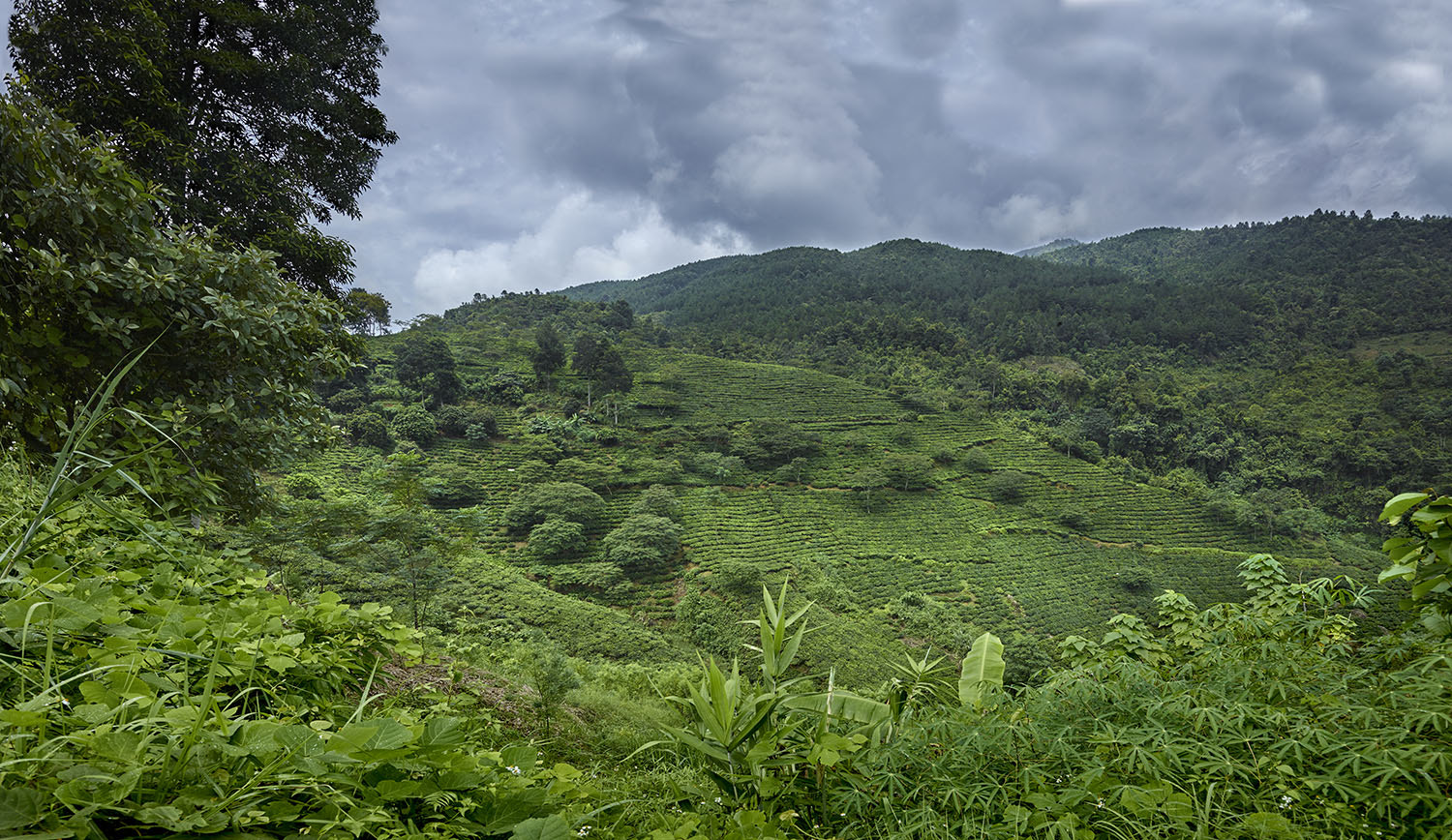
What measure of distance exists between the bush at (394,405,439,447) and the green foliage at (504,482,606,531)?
6962mm

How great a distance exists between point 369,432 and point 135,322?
25.9 m

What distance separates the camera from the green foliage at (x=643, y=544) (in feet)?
70.1

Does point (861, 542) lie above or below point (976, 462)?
below

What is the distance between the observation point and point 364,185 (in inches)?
316

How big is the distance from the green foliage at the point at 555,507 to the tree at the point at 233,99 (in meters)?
16.5

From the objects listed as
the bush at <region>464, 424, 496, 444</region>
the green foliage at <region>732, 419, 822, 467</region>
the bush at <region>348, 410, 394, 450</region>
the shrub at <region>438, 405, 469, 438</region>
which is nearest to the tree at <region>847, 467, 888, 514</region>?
the green foliage at <region>732, 419, 822, 467</region>

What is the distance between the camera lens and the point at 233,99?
23.4 feet

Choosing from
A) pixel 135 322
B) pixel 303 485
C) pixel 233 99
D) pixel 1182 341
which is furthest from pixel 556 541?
pixel 1182 341

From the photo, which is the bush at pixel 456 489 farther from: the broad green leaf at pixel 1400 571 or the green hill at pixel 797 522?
the broad green leaf at pixel 1400 571

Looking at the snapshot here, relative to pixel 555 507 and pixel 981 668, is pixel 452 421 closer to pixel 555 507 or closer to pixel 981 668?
pixel 555 507

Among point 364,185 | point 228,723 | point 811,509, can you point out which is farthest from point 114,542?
point 811,509

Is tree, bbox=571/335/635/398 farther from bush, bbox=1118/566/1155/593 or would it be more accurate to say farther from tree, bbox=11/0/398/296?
tree, bbox=11/0/398/296

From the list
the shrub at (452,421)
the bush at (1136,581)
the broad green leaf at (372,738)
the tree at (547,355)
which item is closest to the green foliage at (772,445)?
the tree at (547,355)

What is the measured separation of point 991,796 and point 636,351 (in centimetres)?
4910
